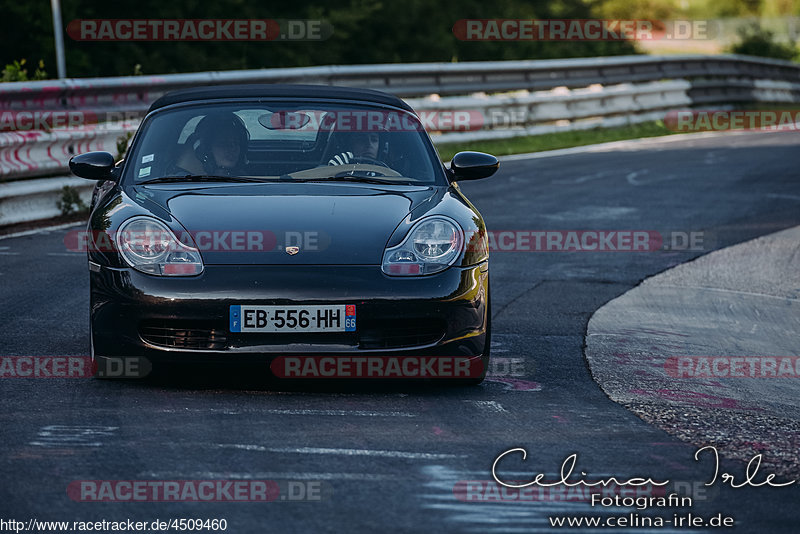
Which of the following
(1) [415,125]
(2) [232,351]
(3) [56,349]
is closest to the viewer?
(2) [232,351]

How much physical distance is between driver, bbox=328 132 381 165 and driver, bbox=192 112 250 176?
18.5 inches

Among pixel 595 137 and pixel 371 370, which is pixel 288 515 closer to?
pixel 371 370

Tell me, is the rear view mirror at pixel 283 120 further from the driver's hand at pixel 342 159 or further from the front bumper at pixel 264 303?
the front bumper at pixel 264 303

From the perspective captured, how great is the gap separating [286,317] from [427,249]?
2.31 feet

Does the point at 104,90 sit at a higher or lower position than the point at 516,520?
higher

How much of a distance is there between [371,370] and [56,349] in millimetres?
1792

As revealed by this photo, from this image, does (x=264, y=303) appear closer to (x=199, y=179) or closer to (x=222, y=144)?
(x=199, y=179)

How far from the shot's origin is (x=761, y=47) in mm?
35000

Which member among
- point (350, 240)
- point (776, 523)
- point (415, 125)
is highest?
point (415, 125)

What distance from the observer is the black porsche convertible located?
5.48 m

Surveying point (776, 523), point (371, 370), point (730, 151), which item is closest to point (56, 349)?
point (371, 370)

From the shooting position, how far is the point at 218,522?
3.82m

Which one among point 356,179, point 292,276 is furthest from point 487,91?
point 292,276

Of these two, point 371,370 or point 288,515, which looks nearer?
point 288,515
